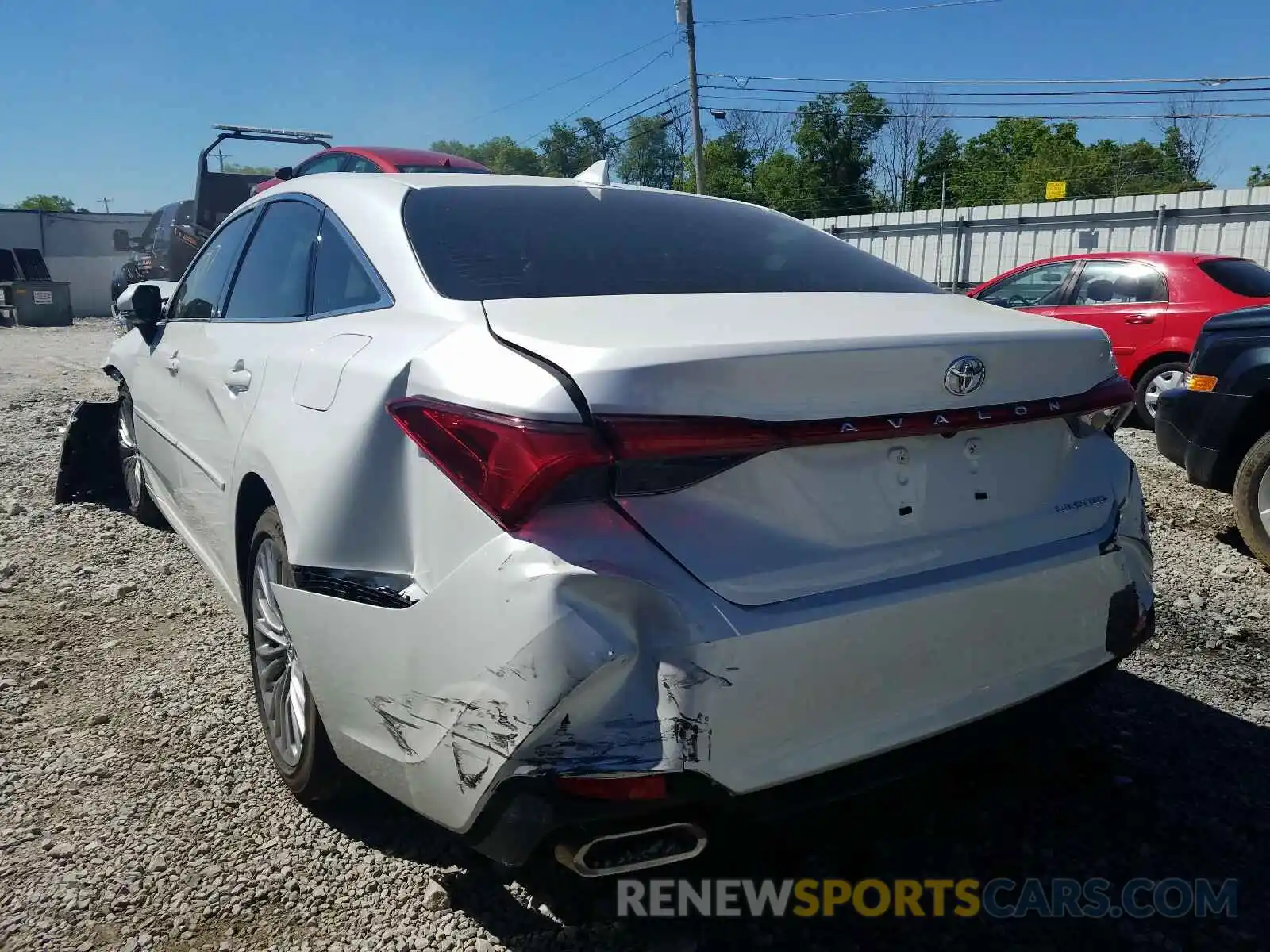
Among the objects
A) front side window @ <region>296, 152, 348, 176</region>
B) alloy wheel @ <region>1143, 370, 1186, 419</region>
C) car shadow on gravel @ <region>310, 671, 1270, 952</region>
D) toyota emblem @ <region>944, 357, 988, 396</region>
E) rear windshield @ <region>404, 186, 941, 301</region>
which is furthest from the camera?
front side window @ <region>296, 152, 348, 176</region>

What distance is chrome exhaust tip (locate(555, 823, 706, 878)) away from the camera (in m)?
1.69

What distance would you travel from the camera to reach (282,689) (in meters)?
2.60

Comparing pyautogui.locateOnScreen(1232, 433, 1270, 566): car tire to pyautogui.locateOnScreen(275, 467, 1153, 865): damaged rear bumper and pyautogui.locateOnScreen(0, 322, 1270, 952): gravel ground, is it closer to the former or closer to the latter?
pyautogui.locateOnScreen(0, 322, 1270, 952): gravel ground

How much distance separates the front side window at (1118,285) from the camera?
8.63 meters

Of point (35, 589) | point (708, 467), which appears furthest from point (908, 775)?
point (35, 589)

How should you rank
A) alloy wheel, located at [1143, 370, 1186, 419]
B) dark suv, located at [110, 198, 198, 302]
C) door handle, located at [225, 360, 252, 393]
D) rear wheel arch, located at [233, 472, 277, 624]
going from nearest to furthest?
rear wheel arch, located at [233, 472, 277, 624] → door handle, located at [225, 360, 252, 393] → alloy wheel, located at [1143, 370, 1186, 419] → dark suv, located at [110, 198, 198, 302]

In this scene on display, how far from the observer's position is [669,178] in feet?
176

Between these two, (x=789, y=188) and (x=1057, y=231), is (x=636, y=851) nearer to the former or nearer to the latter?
(x=1057, y=231)

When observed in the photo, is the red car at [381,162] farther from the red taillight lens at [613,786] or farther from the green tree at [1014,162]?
the green tree at [1014,162]

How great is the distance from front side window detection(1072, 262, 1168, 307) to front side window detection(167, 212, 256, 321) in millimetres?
7692

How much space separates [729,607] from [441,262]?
1125mm

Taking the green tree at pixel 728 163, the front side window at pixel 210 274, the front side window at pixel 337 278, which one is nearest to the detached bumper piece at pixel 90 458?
the front side window at pixel 210 274

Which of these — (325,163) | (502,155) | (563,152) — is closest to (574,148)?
(563,152)

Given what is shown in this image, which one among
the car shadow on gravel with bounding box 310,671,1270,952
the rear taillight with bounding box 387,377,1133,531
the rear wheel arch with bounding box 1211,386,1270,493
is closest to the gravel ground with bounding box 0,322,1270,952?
the car shadow on gravel with bounding box 310,671,1270,952
